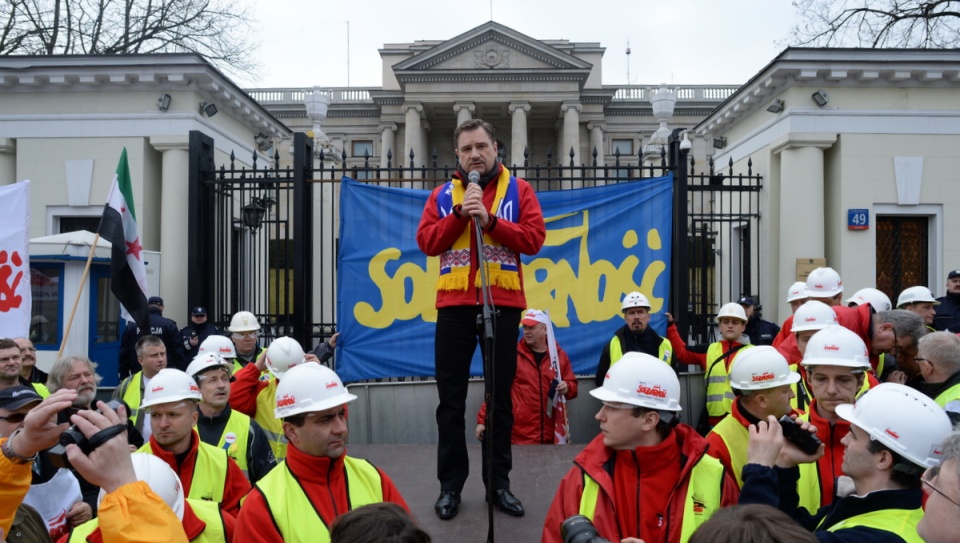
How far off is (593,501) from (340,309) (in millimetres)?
6154

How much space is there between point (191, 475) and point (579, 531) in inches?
86.6

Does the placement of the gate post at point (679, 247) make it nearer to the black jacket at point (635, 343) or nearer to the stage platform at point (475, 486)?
the black jacket at point (635, 343)

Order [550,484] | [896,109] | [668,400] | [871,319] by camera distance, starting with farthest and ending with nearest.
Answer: [896,109], [871,319], [550,484], [668,400]

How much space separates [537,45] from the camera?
48.5 metres

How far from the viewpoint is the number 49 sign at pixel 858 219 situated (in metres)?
12.3

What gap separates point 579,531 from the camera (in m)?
2.75

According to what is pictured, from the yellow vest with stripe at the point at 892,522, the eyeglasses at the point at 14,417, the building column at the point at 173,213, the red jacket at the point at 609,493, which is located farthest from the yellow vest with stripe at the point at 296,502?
the building column at the point at 173,213

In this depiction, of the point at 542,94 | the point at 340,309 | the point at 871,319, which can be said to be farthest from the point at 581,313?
the point at 542,94

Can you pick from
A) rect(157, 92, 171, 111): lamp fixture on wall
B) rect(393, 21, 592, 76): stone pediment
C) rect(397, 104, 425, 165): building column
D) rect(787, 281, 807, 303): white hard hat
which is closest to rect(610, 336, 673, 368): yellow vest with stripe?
rect(787, 281, 807, 303): white hard hat

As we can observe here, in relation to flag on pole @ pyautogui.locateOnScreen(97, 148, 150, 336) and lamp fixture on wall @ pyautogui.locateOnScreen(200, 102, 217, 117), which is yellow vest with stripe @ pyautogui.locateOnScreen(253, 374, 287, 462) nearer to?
flag on pole @ pyautogui.locateOnScreen(97, 148, 150, 336)

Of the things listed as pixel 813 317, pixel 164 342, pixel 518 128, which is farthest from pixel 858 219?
pixel 518 128

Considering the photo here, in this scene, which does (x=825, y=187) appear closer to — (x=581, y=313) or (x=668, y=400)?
(x=581, y=313)

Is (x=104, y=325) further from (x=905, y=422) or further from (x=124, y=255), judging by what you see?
(x=905, y=422)

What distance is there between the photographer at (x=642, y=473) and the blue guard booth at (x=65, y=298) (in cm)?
889
